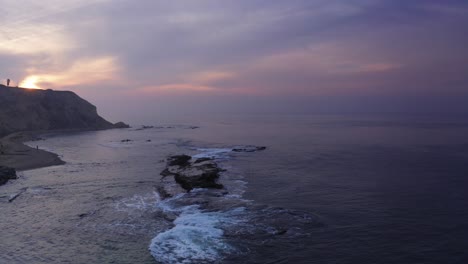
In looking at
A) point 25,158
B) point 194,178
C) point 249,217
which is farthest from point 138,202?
point 25,158

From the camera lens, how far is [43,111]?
450ft

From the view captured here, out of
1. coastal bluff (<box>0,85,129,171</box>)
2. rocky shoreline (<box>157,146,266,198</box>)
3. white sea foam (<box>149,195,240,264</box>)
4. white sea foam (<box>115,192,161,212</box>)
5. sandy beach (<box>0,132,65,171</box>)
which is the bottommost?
white sea foam (<box>149,195,240,264</box>)

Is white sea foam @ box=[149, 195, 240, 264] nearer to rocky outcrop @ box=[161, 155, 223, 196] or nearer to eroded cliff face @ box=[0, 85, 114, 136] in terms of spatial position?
rocky outcrop @ box=[161, 155, 223, 196]

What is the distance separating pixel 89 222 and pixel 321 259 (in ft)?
57.5

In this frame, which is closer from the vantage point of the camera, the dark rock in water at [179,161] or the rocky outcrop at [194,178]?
the rocky outcrop at [194,178]

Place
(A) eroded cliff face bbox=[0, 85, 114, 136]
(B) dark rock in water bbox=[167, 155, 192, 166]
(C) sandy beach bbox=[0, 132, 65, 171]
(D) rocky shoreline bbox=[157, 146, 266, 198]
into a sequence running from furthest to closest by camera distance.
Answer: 1. (A) eroded cliff face bbox=[0, 85, 114, 136]
2. (B) dark rock in water bbox=[167, 155, 192, 166]
3. (C) sandy beach bbox=[0, 132, 65, 171]
4. (D) rocky shoreline bbox=[157, 146, 266, 198]

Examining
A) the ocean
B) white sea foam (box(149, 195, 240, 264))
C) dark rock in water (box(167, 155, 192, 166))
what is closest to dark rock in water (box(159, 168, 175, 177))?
the ocean

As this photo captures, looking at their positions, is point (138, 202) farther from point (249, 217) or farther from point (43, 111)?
point (43, 111)

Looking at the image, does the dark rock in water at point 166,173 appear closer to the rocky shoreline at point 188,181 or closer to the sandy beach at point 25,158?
the rocky shoreline at point 188,181

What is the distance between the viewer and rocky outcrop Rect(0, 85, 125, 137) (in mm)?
123562

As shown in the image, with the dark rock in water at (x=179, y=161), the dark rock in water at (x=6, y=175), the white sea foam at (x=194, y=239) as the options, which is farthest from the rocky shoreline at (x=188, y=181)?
the dark rock in water at (x=6, y=175)

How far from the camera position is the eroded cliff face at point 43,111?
123562 millimetres

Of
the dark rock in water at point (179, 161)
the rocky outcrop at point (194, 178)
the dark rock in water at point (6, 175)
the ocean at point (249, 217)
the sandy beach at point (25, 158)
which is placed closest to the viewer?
the ocean at point (249, 217)

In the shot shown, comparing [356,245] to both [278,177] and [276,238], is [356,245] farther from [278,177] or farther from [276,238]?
[278,177]
